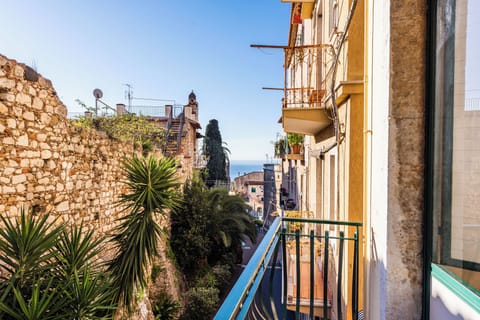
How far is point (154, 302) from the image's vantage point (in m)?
7.04

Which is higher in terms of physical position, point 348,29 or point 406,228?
point 348,29

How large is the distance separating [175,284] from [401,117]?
8771 millimetres

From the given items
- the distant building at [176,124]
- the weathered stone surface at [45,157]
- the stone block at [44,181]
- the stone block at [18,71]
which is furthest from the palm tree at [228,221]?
the stone block at [18,71]

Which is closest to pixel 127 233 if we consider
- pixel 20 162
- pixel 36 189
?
pixel 36 189

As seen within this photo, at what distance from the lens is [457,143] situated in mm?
1413

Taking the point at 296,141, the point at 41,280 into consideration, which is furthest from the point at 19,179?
the point at 296,141

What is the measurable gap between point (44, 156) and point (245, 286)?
4523 millimetres

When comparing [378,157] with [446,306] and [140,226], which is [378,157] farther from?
[140,226]

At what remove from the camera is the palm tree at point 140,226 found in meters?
4.45

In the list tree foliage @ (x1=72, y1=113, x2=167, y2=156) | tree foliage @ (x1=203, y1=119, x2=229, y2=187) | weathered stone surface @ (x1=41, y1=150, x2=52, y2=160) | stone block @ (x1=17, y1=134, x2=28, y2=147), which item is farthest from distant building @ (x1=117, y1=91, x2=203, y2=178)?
stone block @ (x1=17, y1=134, x2=28, y2=147)

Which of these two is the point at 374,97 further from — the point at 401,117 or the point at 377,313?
the point at 377,313

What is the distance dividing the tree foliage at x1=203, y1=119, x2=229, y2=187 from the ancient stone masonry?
56.8 feet

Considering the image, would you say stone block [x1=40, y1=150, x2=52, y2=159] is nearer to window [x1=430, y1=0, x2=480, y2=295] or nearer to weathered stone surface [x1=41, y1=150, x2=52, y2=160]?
weathered stone surface [x1=41, y1=150, x2=52, y2=160]

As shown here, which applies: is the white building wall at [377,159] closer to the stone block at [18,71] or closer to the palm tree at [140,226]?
the palm tree at [140,226]
